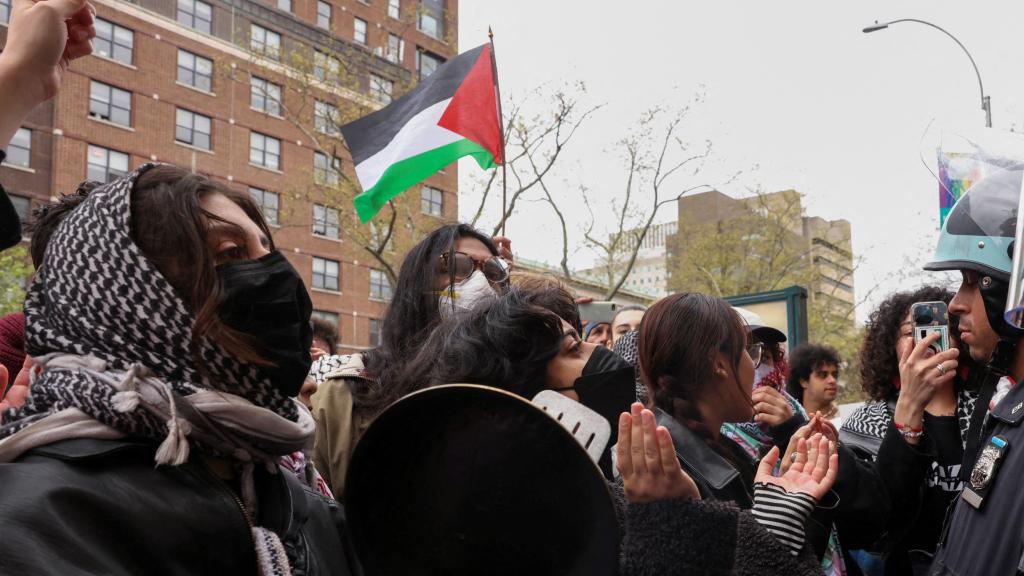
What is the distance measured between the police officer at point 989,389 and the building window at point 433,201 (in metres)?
33.1

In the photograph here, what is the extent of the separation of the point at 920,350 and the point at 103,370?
2842 millimetres

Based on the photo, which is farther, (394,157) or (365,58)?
(365,58)

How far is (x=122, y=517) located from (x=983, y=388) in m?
2.64

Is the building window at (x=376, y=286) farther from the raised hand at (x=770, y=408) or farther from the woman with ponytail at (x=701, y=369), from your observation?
the woman with ponytail at (x=701, y=369)

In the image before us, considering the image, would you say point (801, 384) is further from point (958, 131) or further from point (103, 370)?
point (103, 370)

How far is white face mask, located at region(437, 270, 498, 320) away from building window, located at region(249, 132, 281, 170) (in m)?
30.5

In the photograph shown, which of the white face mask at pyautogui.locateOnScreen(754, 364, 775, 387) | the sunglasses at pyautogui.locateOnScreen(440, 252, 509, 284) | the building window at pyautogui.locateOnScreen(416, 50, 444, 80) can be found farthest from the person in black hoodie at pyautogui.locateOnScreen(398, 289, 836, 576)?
the building window at pyautogui.locateOnScreen(416, 50, 444, 80)

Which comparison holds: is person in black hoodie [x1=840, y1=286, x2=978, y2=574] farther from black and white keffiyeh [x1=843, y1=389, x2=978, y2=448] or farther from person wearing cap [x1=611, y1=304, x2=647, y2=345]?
person wearing cap [x1=611, y1=304, x2=647, y2=345]

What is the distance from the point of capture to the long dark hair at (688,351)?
8.71 feet

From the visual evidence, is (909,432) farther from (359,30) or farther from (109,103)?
(359,30)

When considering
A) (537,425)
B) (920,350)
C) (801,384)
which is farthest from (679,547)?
(801,384)

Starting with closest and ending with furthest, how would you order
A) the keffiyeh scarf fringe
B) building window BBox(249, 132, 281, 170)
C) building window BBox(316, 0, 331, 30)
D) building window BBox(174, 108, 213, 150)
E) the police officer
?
1. the keffiyeh scarf fringe
2. the police officer
3. building window BBox(174, 108, 213, 150)
4. building window BBox(249, 132, 281, 170)
5. building window BBox(316, 0, 331, 30)

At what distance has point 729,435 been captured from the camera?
2871mm

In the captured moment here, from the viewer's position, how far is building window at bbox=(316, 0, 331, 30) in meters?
35.1
